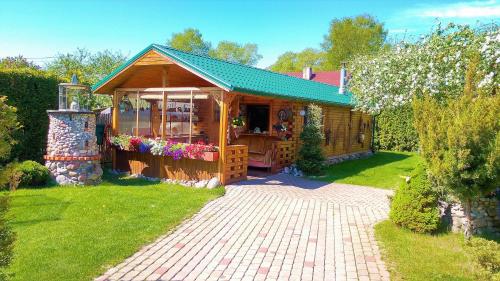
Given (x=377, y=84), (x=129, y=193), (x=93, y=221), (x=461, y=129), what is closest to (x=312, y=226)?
(x=461, y=129)

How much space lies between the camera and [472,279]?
503 centimetres

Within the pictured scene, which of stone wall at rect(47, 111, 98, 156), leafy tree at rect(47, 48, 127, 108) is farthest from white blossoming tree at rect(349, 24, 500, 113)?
leafy tree at rect(47, 48, 127, 108)

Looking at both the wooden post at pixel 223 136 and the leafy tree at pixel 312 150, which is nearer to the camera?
the wooden post at pixel 223 136

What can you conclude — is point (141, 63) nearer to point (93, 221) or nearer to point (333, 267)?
point (93, 221)

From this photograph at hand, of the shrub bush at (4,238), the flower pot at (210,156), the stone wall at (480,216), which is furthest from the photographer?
the flower pot at (210,156)

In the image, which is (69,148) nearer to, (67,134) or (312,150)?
(67,134)

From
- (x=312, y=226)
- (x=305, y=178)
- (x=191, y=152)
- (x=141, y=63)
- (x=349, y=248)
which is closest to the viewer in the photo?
(x=349, y=248)

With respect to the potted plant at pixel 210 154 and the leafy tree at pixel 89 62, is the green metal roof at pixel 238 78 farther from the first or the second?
the leafy tree at pixel 89 62

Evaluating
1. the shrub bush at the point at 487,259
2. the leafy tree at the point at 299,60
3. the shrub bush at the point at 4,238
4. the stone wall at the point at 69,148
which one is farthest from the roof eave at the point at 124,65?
the leafy tree at the point at 299,60

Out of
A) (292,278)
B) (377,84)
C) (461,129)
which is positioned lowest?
(292,278)

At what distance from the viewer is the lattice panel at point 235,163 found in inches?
428

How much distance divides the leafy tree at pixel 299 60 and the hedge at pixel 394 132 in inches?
1283

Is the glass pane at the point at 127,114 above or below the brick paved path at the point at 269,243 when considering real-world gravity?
above

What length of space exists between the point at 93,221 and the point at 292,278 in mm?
4041
